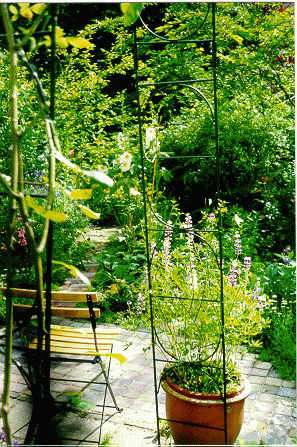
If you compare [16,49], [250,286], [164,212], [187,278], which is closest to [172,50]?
[164,212]

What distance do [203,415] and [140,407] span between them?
693 mm

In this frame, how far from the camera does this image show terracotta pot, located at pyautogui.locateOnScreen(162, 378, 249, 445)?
2.40 metres

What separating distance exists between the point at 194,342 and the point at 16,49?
182 centimetres

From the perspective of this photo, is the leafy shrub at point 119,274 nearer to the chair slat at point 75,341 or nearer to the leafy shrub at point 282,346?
the leafy shrub at point 282,346

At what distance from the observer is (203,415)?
7.95 ft

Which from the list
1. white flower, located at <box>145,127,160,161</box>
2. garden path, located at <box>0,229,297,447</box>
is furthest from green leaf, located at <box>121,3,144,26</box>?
garden path, located at <box>0,229,297,447</box>

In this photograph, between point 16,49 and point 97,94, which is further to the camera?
point 97,94

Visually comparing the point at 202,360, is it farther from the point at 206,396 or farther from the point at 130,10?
the point at 130,10

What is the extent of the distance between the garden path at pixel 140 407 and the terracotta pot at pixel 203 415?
0.17 m

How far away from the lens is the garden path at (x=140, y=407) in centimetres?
273

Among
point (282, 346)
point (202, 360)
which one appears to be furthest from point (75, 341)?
point (282, 346)

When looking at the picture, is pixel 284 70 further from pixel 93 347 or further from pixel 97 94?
pixel 93 347

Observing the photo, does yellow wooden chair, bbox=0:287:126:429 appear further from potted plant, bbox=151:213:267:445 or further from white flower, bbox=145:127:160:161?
white flower, bbox=145:127:160:161

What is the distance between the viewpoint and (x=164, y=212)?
5094 millimetres
